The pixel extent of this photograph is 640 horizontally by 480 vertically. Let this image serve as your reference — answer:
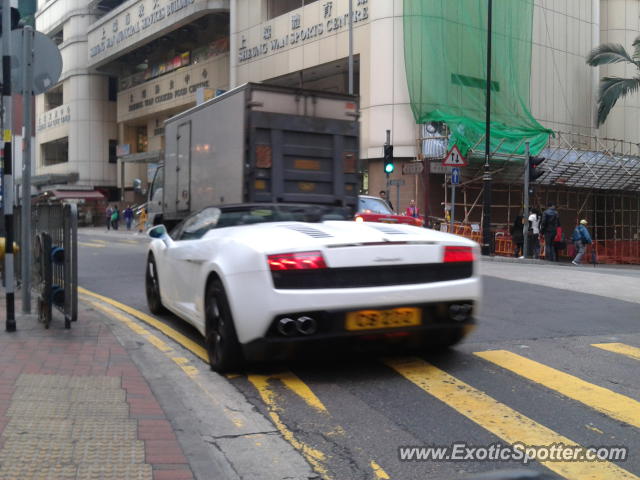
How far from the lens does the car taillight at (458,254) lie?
503 cm

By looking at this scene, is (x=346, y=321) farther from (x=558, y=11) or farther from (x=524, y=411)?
(x=558, y=11)

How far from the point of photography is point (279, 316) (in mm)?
4547

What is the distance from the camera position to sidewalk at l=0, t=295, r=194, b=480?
3172mm

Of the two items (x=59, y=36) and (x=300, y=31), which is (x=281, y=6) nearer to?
(x=300, y=31)

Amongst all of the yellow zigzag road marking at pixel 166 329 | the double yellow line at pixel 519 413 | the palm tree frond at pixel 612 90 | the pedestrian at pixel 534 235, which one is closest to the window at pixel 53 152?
the palm tree frond at pixel 612 90

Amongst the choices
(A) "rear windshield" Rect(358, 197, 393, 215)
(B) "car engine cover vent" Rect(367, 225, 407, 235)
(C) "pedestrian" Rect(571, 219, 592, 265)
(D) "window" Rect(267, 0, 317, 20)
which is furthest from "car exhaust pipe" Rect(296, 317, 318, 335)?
(D) "window" Rect(267, 0, 317, 20)

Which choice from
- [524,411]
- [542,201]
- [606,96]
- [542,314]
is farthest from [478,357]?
[606,96]

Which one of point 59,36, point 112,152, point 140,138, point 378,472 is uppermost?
point 59,36

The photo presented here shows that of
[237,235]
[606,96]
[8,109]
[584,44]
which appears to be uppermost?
[584,44]

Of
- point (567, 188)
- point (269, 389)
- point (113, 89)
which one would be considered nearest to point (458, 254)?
point (269, 389)

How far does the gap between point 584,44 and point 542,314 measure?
1136 inches

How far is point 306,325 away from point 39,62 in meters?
4.44

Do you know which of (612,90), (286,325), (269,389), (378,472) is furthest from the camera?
(612,90)

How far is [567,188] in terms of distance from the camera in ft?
98.1
